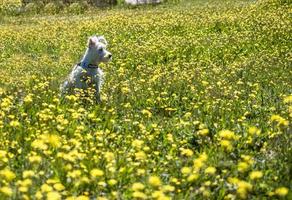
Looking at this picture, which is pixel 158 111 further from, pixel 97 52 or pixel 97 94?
pixel 97 52

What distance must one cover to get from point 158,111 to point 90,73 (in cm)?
173

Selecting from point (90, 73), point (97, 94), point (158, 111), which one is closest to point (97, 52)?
point (90, 73)

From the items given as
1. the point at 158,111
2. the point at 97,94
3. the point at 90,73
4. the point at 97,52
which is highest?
the point at 97,52

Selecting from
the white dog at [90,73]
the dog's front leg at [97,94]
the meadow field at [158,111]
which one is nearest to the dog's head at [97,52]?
the white dog at [90,73]

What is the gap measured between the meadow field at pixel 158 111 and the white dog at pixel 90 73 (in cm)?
35

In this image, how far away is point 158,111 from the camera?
948 cm

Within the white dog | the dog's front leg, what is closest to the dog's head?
the white dog

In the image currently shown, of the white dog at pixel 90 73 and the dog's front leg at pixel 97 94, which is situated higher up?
the white dog at pixel 90 73

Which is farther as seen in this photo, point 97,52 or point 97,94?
point 97,52

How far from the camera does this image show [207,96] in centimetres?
919

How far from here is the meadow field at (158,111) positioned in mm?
5230

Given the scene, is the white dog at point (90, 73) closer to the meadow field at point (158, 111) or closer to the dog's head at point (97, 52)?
the dog's head at point (97, 52)

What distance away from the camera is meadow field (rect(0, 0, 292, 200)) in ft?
17.2

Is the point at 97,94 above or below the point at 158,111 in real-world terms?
above
